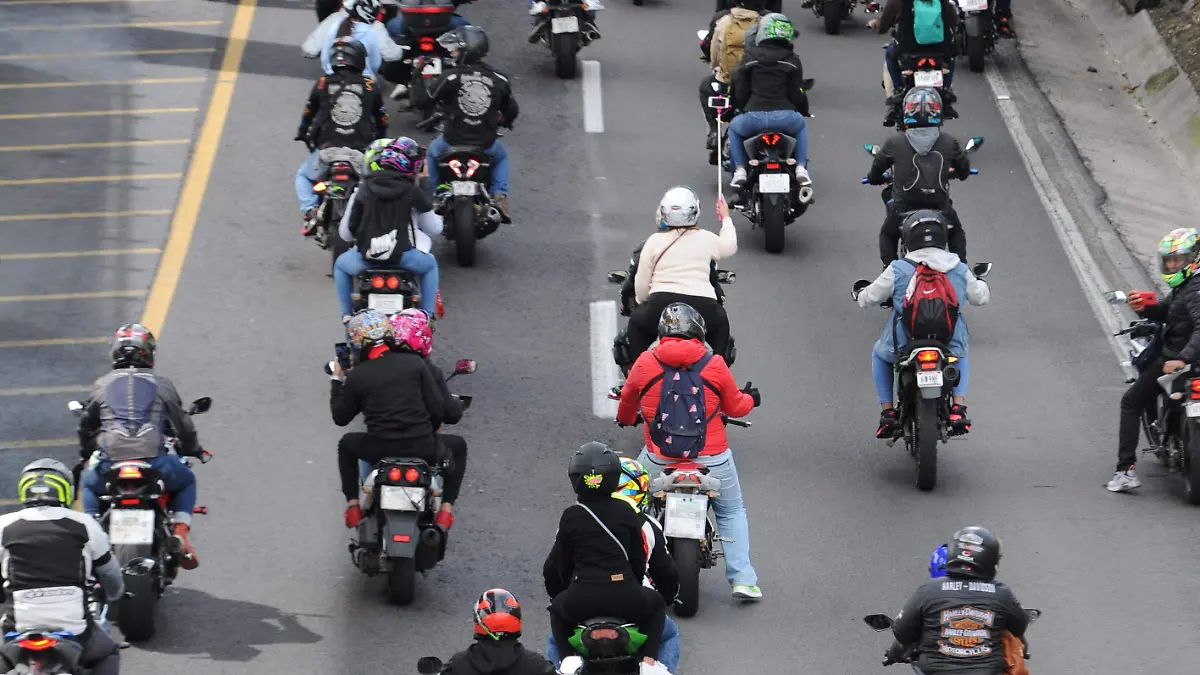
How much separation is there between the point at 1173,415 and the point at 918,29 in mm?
7374

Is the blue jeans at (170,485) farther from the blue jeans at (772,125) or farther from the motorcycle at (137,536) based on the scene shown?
the blue jeans at (772,125)

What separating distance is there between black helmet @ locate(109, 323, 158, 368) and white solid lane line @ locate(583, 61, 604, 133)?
10008mm

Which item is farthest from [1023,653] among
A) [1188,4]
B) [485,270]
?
[1188,4]

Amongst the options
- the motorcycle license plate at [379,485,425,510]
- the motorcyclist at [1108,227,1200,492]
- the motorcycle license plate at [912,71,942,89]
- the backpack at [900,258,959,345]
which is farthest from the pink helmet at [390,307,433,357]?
the motorcycle license plate at [912,71,942,89]

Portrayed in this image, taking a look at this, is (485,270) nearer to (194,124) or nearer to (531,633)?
(194,124)

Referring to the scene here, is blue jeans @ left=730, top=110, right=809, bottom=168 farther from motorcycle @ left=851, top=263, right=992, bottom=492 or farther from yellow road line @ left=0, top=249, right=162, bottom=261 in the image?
yellow road line @ left=0, top=249, right=162, bottom=261

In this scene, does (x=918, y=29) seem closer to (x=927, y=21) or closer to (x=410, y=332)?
(x=927, y=21)

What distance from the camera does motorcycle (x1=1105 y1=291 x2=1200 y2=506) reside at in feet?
50.1

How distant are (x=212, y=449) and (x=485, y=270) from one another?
409 centimetres

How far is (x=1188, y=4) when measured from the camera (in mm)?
25719

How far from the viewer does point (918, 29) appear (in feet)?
72.8

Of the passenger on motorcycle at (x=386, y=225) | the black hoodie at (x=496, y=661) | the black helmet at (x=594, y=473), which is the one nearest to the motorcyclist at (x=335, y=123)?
the passenger on motorcycle at (x=386, y=225)

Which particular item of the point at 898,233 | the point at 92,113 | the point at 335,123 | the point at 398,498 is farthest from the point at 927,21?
the point at 398,498

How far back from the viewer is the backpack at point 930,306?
51.2 feet
